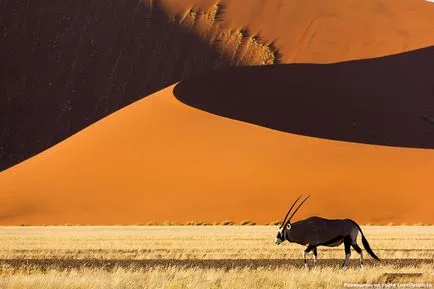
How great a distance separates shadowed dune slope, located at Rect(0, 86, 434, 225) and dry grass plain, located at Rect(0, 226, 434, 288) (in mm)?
14879

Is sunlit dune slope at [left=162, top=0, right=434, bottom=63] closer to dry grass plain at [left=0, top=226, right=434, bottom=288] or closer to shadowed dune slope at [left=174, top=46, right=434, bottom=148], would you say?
shadowed dune slope at [left=174, top=46, right=434, bottom=148]

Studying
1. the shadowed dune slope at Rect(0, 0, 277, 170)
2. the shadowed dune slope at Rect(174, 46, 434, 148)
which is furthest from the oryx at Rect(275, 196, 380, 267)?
the shadowed dune slope at Rect(0, 0, 277, 170)

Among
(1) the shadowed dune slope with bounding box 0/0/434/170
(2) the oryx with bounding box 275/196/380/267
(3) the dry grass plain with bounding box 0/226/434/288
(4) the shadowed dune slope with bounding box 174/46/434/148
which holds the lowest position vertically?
(3) the dry grass plain with bounding box 0/226/434/288

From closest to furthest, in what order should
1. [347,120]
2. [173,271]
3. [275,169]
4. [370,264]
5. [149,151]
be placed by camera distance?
[173,271]
[370,264]
[275,169]
[149,151]
[347,120]

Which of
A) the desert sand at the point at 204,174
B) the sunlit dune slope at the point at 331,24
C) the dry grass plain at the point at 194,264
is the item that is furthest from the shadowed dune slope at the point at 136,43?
the dry grass plain at the point at 194,264

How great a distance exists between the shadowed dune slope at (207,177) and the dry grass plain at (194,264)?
48.8ft

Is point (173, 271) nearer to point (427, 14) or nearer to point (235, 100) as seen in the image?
point (235, 100)

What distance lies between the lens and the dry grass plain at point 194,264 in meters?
13.0

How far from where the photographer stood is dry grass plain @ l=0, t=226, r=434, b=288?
13.0 m

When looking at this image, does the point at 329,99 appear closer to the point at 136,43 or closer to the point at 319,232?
the point at 319,232

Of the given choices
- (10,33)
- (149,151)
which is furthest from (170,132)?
(10,33)

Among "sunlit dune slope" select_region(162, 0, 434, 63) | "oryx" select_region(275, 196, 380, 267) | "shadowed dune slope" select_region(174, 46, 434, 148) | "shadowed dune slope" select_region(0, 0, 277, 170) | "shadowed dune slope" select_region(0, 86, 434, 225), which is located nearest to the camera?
"oryx" select_region(275, 196, 380, 267)

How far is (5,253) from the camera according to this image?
21969 millimetres

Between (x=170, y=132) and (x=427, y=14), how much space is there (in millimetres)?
44141
